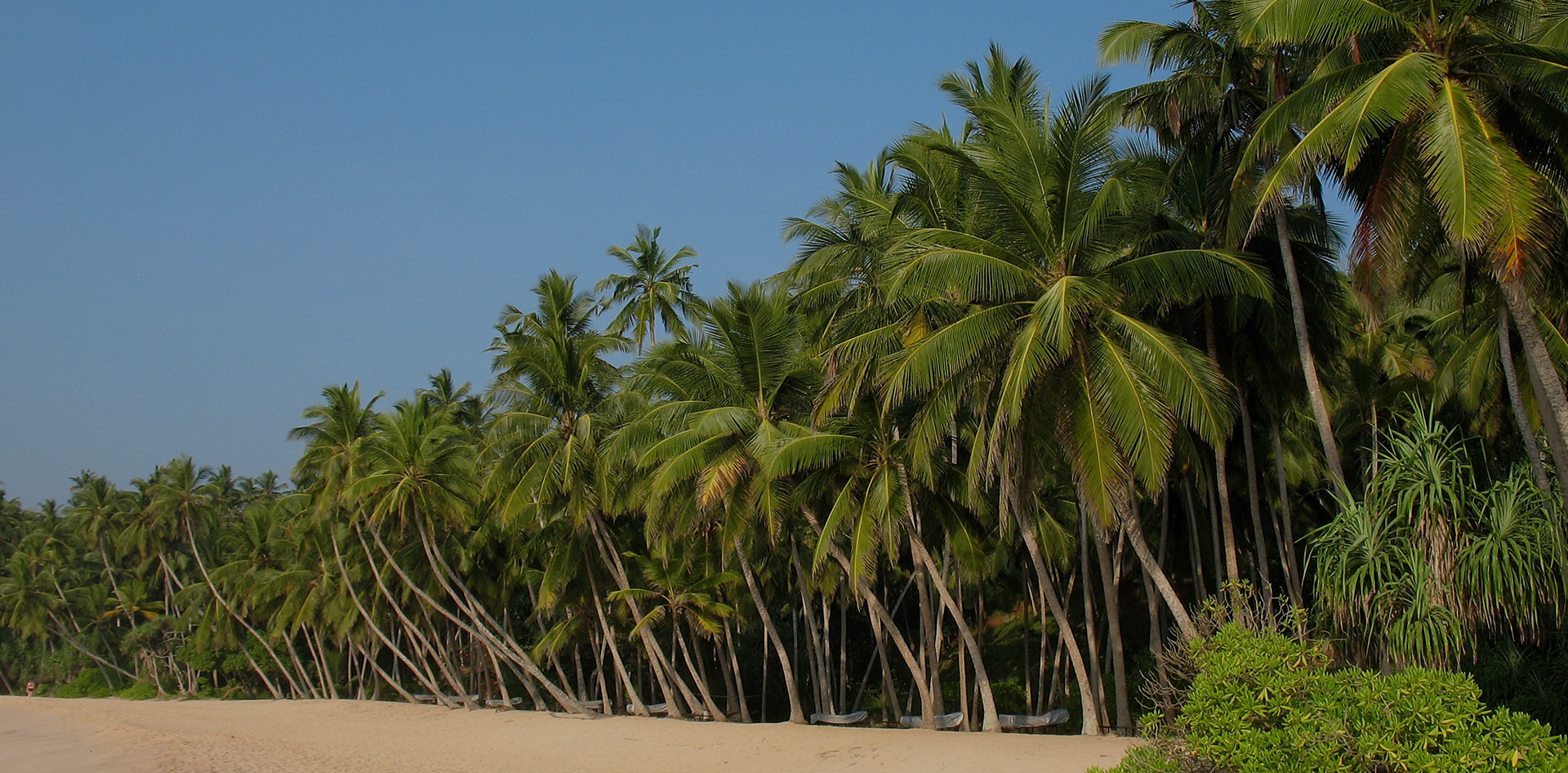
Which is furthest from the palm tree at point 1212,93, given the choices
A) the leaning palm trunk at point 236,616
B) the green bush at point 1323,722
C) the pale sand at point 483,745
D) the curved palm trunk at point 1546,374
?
the leaning palm trunk at point 236,616

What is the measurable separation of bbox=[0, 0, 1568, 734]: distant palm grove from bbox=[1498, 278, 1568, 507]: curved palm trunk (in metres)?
0.04

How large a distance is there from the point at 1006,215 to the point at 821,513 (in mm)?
9027

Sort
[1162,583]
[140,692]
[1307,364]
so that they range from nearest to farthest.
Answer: [1307,364] < [1162,583] < [140,692]

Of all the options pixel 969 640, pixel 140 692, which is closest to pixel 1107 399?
pixel 969 640

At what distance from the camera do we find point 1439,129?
10.2m

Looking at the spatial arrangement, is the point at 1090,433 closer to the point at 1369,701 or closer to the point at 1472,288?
the point at 1369,701

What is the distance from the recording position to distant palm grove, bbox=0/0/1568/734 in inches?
434

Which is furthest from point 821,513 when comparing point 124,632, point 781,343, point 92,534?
point 124,632

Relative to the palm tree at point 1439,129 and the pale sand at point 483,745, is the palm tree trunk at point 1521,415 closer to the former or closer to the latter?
the palm tree at point 1439,129

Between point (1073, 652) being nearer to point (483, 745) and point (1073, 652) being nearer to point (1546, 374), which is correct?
point (1546, 374)

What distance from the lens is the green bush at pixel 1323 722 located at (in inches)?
324

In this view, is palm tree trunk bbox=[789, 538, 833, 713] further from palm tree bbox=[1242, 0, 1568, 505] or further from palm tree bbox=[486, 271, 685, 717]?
palm tree bbox=[1242, 0, 1568, 505]

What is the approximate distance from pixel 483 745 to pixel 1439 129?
19229mm

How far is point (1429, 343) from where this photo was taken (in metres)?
25.0
